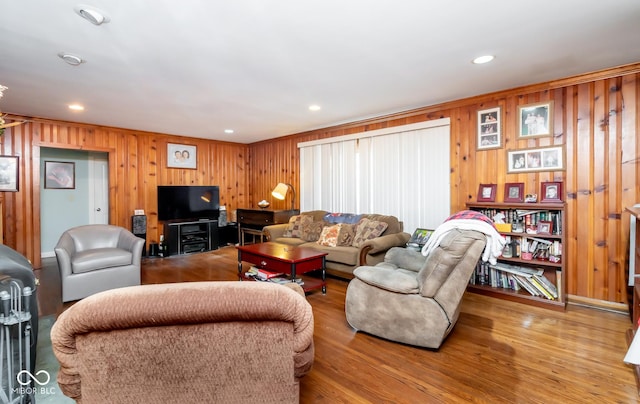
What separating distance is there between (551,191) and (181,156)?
612cm

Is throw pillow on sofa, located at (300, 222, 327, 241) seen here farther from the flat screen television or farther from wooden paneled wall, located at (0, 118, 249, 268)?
wooden paneled wall, located at (0, 118, 249, 268)

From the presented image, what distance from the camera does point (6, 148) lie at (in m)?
4.50

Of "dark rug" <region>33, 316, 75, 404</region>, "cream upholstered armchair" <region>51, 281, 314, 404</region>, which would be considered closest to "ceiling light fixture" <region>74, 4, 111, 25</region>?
"cream upholstered armchair" <region>51, 281, 314, 404</region>

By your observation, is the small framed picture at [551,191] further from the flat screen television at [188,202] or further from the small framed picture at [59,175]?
the small framed picture at [59,175]

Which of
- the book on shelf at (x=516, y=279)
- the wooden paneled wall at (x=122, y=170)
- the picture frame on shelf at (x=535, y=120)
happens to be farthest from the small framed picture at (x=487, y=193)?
the wooden paneled wall at (x=122, y=170)

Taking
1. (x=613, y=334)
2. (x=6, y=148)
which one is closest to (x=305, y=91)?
(x=613, y=334)

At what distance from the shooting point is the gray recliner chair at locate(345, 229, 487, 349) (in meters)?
2.21

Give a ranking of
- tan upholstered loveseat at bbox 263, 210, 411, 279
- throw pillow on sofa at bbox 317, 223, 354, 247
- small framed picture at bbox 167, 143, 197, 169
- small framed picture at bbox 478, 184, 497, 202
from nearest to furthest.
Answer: small framed picture at bbox 478, 184, 497, 202
tan upholstered loveseat at bbox 263, 210, 411, 279
throw pillow on sofa at bbox 317, 223, 354, 247
small framed picture at bbox 167, 143, 197, 169

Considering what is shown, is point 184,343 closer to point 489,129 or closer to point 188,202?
point 489,129

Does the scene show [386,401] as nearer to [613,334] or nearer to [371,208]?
[613,334]

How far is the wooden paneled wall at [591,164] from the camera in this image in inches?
117

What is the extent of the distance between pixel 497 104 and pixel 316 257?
9.17ft

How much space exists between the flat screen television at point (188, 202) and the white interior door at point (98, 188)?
58.6 inches

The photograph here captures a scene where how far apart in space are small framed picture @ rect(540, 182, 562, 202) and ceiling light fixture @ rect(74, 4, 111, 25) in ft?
13.7
